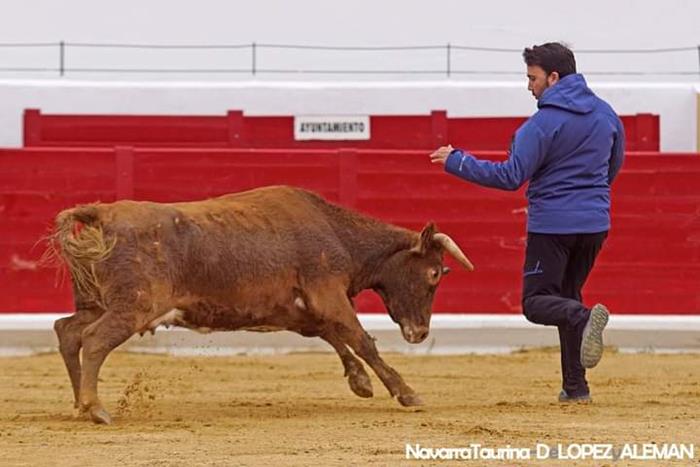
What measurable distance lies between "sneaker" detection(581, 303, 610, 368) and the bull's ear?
117cm

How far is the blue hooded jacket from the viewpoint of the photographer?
7.39 m

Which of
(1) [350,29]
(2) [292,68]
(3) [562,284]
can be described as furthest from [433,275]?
(1) [350,29]

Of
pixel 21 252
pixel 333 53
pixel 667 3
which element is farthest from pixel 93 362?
pixel 667 3

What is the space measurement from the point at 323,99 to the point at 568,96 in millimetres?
7854

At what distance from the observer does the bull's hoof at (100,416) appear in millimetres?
7156

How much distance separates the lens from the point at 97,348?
7.25 meters

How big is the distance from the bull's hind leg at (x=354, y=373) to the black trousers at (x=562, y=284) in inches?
34.1

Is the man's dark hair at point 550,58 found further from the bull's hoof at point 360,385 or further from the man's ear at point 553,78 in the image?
the bull's hoof at point 360,385

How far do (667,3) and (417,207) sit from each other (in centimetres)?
694

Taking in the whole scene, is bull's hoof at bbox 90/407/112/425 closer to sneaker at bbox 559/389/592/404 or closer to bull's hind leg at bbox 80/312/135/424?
bull's hind leg at bbox 80/312/135/424

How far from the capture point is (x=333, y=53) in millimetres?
16656

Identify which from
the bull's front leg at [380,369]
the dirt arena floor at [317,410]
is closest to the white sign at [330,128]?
the dirt arena floor at [317,410]

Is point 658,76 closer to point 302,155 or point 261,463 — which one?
point 302,155

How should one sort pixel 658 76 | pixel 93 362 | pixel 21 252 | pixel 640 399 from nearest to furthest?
pixel 93 362, pixel 640 399, pixel 21 252, pixel 658 76
